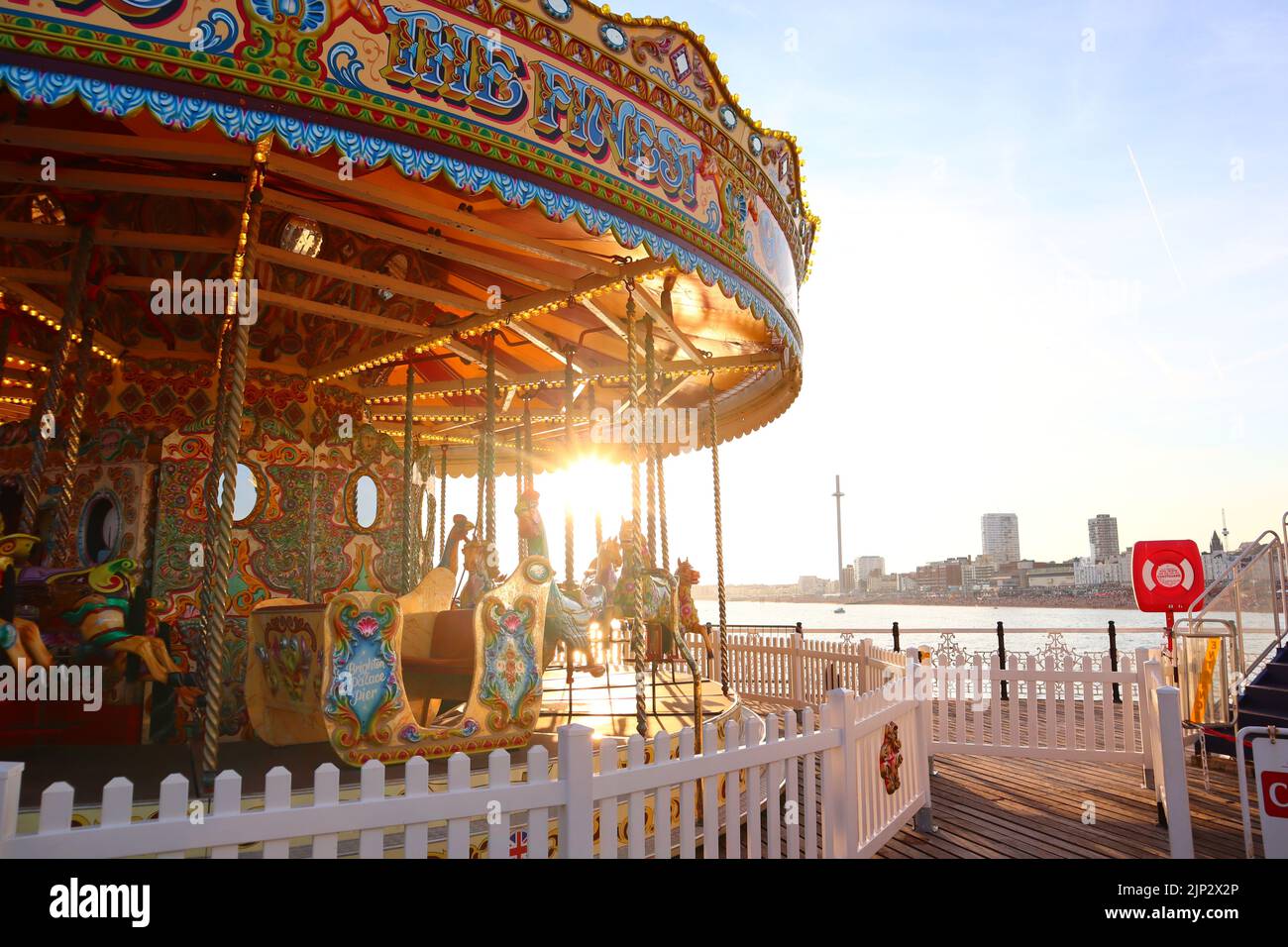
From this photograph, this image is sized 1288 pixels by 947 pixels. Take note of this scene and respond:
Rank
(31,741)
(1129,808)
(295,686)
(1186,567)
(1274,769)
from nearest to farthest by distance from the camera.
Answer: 1. (1274,769)
2. (31,741)
3. (295,686)
4. (1129,808)
5. (1186,567)

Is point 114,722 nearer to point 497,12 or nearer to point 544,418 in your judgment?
point 497,12

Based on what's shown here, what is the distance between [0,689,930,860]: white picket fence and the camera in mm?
2225

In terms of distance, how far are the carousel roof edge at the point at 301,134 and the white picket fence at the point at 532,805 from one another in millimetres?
2608

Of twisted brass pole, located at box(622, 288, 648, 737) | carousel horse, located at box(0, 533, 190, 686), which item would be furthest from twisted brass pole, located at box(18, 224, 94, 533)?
twisted brass pole, located at box(622, 288, 648, 737)

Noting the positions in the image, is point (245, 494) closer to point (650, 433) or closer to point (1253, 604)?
point (650, 433)

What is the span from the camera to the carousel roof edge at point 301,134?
3.22 m

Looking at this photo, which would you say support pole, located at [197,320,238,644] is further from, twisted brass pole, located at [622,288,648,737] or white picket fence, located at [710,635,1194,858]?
white picket fence, located at [710,635,1194,858]

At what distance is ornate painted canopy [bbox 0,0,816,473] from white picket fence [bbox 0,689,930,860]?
2.66 m

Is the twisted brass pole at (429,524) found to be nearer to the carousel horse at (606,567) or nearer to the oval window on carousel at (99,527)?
the carousel horse at (606,567)

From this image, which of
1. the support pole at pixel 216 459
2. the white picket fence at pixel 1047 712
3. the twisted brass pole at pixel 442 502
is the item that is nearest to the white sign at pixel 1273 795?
the white picket fence at pixel 1047 712

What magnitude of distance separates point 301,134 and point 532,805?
2985 millimetres
